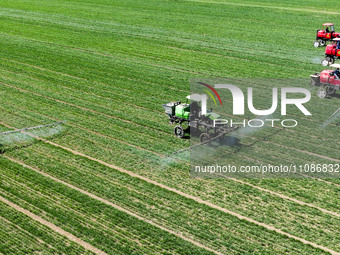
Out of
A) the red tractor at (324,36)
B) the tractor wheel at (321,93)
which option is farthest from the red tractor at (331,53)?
the tractor wheel at (321,93)

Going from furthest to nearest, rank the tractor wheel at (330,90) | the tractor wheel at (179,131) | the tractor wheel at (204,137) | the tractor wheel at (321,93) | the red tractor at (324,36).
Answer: the red tractor at (324,36)
the tractor wheel at (330,90)
the tractor wheel at (321,93)
the tractor wheel at (179,131)
the tractor wheel at (204,137)

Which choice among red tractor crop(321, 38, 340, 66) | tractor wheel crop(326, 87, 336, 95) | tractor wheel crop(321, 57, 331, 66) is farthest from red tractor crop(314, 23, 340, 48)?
tractor wheel crop(326, 87, 336, 95)

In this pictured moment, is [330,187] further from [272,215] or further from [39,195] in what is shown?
[39,195]

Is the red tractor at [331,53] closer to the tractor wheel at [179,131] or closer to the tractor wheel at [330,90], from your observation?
the tractor wheel at [330,90]

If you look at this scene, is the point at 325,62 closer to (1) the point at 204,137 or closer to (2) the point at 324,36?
(2) the point at 324,36

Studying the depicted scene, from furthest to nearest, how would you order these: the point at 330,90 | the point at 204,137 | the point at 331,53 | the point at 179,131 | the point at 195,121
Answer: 1. the point at 331,53
2. the point at 330,90
3. the point at 179,131
4. the point at 195,121
5. the point at 204,137

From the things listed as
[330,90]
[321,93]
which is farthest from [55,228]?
[330,90]

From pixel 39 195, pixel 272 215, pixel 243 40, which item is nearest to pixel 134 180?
pixel 39 195

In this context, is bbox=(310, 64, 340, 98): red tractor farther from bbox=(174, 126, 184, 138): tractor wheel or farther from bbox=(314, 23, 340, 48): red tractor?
bbox=(314, 23, 340, 48): red tractor
